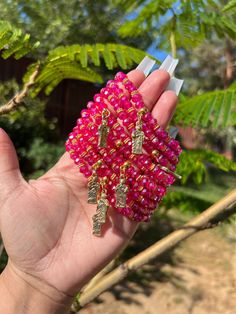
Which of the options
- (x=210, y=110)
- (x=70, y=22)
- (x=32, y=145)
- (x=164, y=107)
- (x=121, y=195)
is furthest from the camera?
(x=70, y=22)

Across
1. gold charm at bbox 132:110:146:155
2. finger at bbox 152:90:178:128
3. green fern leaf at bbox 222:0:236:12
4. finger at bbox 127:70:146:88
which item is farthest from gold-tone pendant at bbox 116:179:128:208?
green fern leaf at bbox 222:0:236:12

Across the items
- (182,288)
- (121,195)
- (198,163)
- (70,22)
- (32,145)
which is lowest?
(182,288)

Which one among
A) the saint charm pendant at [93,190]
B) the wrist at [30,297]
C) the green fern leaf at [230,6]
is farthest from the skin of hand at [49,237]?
the green fern leaf at [230,6]

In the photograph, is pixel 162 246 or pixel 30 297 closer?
pixel 30 297

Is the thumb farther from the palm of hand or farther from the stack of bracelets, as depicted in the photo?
the stack of bracelets

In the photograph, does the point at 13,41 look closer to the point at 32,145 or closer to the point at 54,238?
the point at 54,238

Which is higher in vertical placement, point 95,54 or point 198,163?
point 95,54

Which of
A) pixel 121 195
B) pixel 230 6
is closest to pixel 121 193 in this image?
pixel 121 195

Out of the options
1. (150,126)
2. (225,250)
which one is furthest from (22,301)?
(225,250)
